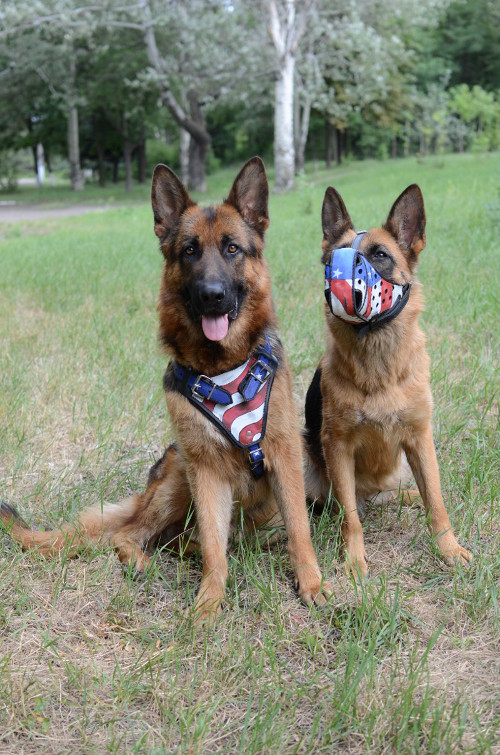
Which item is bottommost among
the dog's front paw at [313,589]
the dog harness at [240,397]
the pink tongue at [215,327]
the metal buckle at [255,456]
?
the dog's front paw at [313,589]

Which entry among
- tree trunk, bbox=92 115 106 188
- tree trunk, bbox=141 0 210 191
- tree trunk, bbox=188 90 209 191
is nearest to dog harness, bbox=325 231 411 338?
tree trunk, bbox=141 0 210 191

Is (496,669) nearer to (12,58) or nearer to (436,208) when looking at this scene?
(436,208)

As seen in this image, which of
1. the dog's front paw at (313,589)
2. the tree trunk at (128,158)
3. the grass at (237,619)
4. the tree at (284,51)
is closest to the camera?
the grass at (237,619)

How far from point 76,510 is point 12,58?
104 ft

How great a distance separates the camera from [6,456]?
4.16 meters

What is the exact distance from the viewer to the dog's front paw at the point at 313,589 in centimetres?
283

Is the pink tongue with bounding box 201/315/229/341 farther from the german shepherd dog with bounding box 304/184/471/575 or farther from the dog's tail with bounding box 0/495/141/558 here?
the dog's tail with bounding box 0/495/141/558

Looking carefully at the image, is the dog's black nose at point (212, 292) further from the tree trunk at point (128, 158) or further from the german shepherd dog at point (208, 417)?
the tree trunk at point (128, 158)

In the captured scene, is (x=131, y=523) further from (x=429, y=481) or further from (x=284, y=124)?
(x=284, y=124)

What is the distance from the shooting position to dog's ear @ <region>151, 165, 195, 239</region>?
321 cm

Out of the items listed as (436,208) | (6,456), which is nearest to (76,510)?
(6,456)

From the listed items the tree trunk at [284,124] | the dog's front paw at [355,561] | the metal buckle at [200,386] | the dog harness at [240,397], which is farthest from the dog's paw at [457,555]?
the tree trunk at [284,124]

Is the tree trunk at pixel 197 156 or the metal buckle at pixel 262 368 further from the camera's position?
the tree trunk at pixel 197 156

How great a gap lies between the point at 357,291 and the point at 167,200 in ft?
3.49
